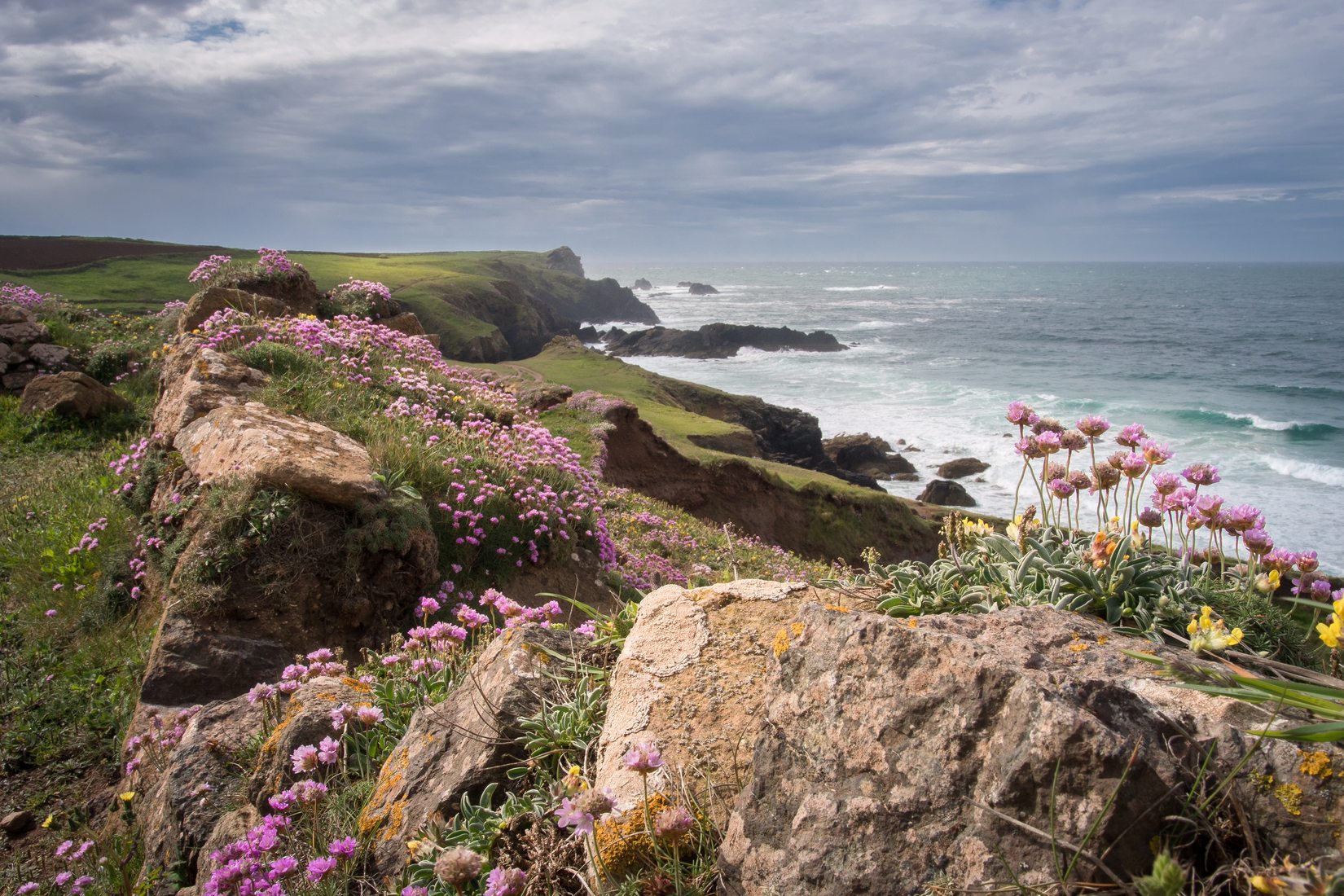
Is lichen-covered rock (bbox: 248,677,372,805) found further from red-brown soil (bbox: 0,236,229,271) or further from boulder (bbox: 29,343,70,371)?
red-brown soil (bbox: 0,236,229,271)

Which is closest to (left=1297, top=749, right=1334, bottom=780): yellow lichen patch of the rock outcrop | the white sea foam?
the rock outcrop

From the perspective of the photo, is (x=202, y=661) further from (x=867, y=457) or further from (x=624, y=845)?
(x=867, y=457)

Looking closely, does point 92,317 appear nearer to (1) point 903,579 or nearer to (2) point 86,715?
(2) point 86,715

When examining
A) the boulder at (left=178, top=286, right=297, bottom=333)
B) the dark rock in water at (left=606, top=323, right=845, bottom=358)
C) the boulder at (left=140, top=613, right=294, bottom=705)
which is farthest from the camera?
the dark rock in water at (left=606, top=323, right=845, bottom=358)

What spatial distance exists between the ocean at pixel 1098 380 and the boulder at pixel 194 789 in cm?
2713

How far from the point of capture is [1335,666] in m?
2.06

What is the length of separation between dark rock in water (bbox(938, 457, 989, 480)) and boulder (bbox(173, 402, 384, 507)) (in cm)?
3007

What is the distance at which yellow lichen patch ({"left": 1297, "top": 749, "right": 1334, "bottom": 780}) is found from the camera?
1478mm

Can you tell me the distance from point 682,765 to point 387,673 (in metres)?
2.26

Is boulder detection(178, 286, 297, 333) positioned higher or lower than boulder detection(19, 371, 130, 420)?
higher

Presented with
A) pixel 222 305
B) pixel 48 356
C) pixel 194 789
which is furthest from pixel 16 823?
pixel 48 356

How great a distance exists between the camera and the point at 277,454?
18.0 ft

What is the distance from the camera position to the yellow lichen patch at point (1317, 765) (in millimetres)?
1478

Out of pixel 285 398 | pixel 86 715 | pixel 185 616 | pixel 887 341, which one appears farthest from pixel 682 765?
pixel 887 341
